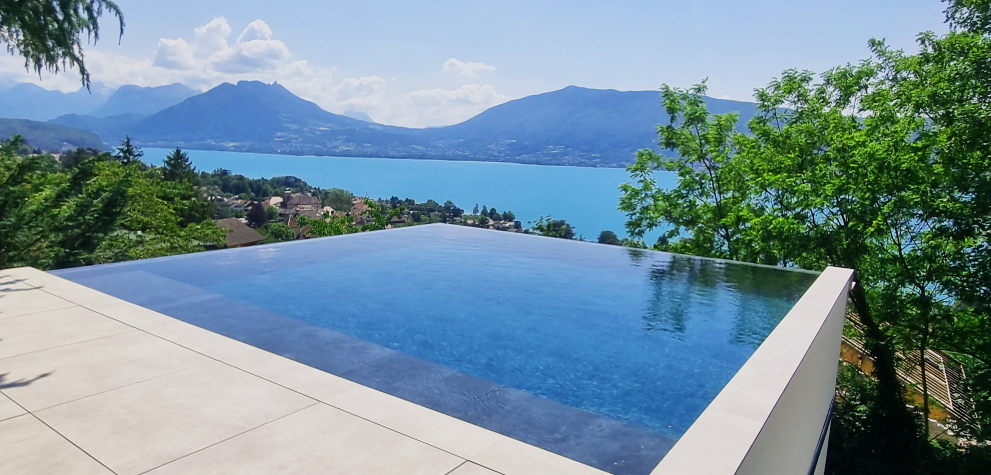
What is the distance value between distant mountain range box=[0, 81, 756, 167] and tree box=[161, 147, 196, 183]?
92.9 feet

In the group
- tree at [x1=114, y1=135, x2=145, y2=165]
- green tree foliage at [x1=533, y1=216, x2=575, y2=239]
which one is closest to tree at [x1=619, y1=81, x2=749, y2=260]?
green tree foliage at [x1=533, y1=216, x2=575, y2=239]

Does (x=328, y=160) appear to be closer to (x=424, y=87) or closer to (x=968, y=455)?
(x=424, y=87)

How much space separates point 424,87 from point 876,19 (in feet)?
208

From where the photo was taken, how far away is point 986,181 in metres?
8.41

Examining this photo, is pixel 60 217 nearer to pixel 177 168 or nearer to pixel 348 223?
pixel 348 223

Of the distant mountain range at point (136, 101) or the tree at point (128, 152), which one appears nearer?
the tree at point (128, 152)

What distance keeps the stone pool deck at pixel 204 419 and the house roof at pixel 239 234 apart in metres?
35.5

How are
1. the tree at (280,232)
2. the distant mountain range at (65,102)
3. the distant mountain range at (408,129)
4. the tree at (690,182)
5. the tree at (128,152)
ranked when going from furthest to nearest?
the distant mountain range at (65,102) < the distant mountain range at (408,129) < the tree at (280,232) < the tree at (128,152) < the tree at (690,182)

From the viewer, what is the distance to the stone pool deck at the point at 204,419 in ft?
A: 7.45

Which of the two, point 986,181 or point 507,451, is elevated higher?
point 986,181

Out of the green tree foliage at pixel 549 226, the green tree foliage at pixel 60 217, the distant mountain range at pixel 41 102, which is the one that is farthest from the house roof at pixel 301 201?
the distant mountain range at pixel 41 102

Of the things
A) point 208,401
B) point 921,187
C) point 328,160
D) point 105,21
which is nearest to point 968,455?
point 921,187

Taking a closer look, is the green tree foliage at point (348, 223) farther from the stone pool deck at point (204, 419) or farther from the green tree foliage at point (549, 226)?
the stone pool deck at point (204, 419)

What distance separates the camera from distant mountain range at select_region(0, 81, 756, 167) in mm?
56719
